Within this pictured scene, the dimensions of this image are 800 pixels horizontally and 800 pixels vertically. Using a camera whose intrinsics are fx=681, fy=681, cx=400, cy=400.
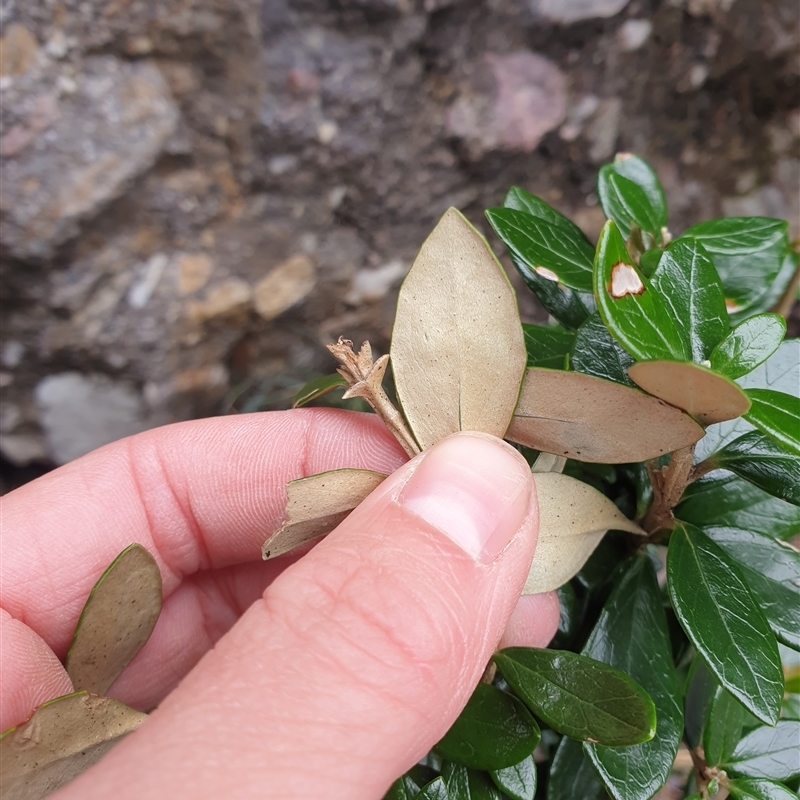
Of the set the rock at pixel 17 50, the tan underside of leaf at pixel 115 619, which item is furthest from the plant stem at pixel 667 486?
the rock at pixel 17 50

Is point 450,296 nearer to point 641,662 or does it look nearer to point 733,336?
point 733,336

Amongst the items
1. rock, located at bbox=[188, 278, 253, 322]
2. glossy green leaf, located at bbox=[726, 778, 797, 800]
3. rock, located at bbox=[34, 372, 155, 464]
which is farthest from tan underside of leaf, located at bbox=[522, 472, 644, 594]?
rock, located at bbox=[34, 372, 155, 464]

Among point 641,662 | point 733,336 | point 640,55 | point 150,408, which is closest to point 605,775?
point 641,662

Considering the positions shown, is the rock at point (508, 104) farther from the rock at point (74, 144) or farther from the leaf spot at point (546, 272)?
the leaf spot at point (546, 272)

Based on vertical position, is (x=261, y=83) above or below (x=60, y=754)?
above

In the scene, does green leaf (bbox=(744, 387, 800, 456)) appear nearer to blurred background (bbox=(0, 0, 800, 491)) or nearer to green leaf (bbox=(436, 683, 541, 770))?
green leaf (bbox=(436, 683, 541, 770))

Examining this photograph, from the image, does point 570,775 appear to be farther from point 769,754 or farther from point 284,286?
point 284,286
